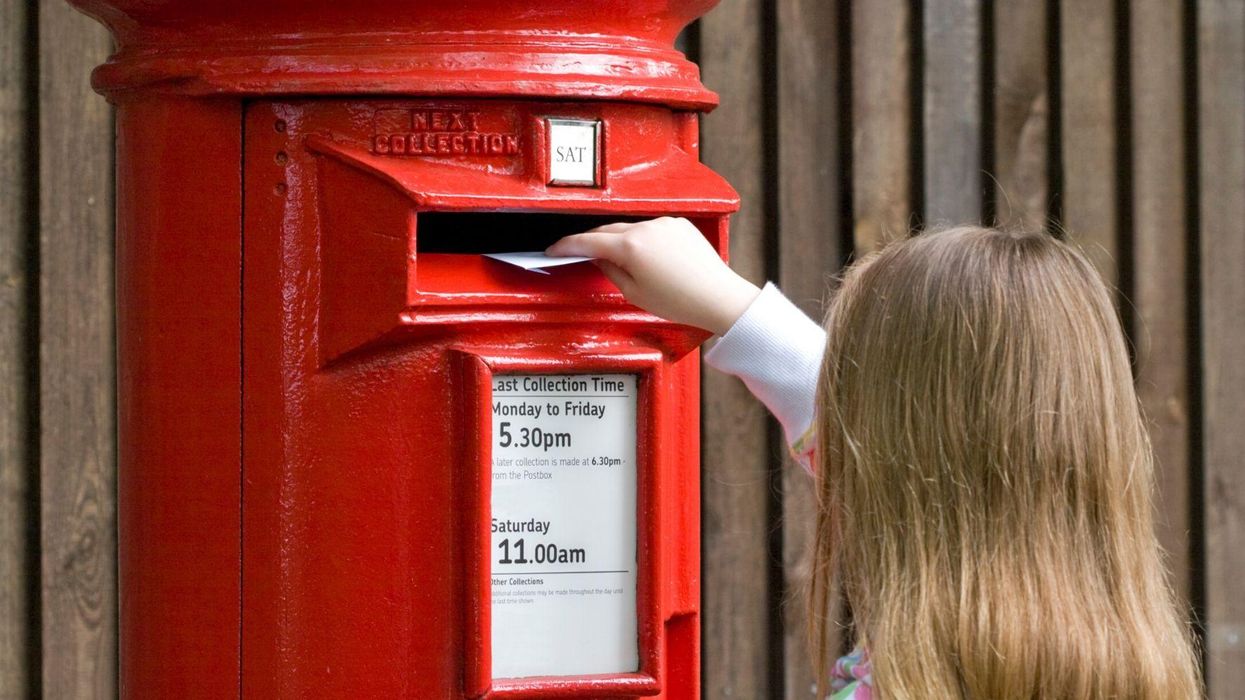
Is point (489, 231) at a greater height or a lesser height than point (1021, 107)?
lesser

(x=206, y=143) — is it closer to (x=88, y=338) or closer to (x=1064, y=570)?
(x=1064, y=570)

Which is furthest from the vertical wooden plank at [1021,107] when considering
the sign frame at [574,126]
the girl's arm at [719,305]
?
the sign frame at [574,126]

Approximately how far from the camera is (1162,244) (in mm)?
3268

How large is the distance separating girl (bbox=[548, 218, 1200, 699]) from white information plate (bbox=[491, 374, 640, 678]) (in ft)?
0.48

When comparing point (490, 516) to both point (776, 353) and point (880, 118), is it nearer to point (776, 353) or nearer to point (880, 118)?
point (776, 353)

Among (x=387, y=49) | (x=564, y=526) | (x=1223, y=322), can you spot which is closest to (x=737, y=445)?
(x=1223, y=322)

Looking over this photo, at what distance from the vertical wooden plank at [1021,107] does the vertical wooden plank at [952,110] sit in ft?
0.16

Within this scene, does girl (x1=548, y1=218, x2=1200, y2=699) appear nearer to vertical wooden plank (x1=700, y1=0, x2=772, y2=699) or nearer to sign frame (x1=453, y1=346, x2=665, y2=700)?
sign frame (x1=453, y1=346, x2=665, y2=700)

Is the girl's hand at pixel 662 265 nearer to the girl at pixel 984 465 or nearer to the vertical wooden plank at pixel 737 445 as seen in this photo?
the girl at pixel 984 465

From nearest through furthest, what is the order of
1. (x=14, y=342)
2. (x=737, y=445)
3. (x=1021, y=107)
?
(x=14, y=342) < (x=737, y=445) < (x=1021, y=107)

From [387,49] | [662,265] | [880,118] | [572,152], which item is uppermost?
[880,118]

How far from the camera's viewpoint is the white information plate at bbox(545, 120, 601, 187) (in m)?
1.60

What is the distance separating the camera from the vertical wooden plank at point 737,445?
304cm

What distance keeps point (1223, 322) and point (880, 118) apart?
0.89 meters
